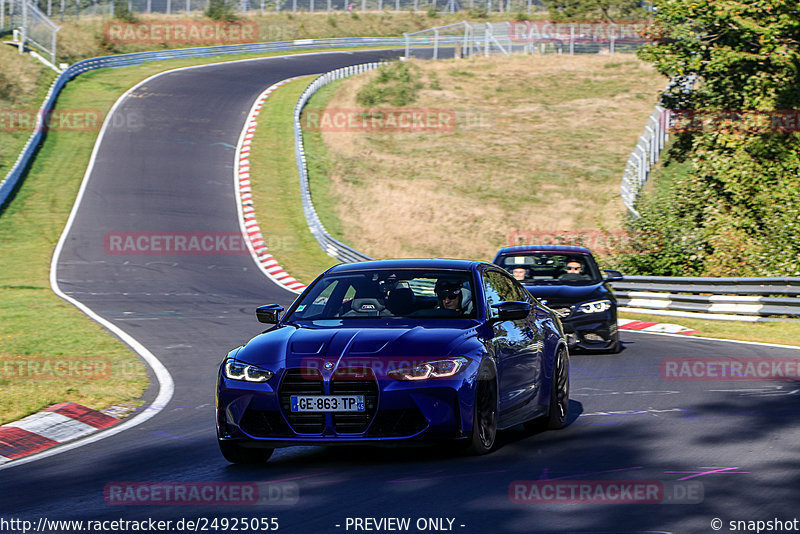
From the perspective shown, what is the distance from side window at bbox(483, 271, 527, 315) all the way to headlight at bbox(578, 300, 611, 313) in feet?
19.5

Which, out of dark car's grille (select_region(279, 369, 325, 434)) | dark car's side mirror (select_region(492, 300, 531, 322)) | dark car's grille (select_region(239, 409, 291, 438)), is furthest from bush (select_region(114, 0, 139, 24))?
dark car's grille (select_region(279, 369, 325, 434))

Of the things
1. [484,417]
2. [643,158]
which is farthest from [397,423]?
[643,158]

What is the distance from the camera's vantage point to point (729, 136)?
28.0m

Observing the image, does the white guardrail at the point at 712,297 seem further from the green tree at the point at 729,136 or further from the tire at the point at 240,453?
the tire at the point at 240,453

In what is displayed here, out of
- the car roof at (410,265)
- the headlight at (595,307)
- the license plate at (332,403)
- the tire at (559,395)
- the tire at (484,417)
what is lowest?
the headlight at (595,307)

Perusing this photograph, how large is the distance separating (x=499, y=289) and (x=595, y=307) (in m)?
6.55

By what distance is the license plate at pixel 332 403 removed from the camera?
22.9 ft

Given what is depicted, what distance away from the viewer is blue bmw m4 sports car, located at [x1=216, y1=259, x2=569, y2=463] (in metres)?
7.00

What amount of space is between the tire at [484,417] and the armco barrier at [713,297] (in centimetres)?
1332

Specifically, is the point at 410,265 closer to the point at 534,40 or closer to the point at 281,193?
the point at 281,193

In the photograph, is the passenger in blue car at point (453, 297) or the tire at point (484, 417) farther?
the passenger in blue car at point (453, 297)

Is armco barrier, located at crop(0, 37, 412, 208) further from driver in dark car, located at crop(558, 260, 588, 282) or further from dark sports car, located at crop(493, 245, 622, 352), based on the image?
driver in dark car, located at crop(558, 260, 588, 282)

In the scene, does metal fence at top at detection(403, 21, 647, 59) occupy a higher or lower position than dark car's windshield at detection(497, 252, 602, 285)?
higher

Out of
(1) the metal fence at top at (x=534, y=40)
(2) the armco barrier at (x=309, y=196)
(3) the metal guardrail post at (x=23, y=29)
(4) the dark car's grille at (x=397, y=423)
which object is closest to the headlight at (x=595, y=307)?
(4) the dark car's grille at (x=397, y=423)
